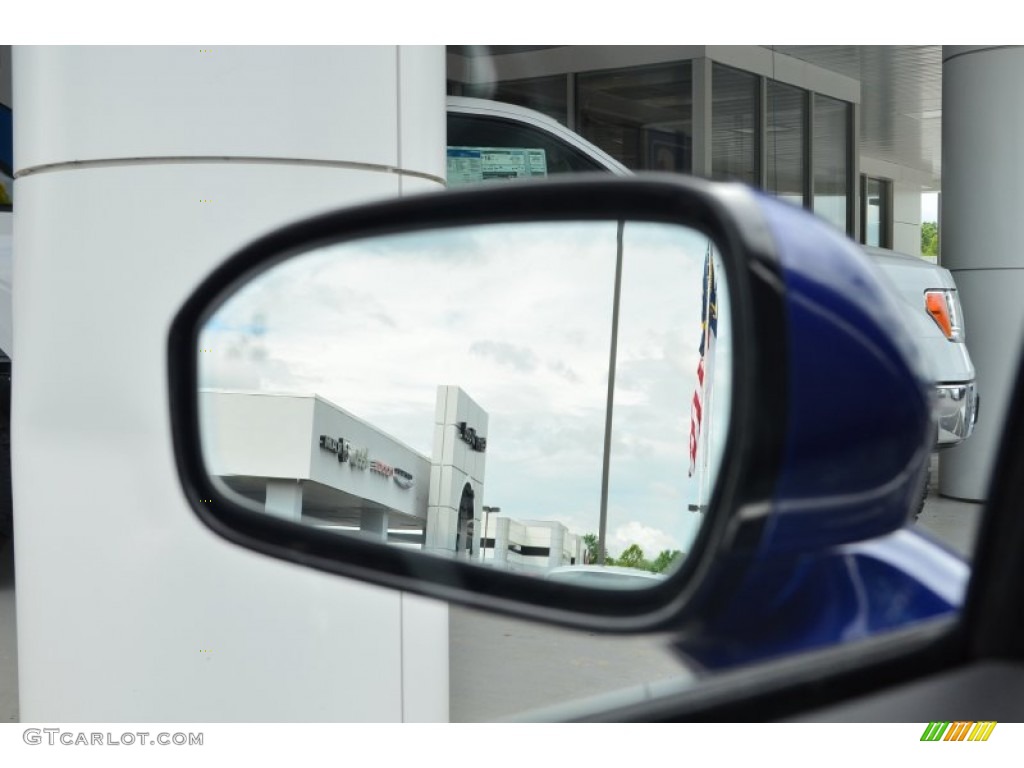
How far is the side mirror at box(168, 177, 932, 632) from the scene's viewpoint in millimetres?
658

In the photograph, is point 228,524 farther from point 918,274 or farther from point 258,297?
point 918,274

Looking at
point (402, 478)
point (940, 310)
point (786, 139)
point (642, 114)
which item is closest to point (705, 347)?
point (402, 478)

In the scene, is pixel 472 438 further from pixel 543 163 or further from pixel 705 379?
pixel 543 163

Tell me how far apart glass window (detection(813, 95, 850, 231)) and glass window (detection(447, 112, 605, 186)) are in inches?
398

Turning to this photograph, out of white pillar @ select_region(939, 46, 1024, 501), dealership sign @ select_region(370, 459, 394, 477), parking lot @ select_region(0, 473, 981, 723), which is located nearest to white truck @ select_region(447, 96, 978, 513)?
parking lot @ select_region(0, 473, 981, 723)

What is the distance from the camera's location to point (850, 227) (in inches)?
661

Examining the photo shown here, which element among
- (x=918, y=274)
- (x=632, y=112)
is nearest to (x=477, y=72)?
(x=632, y=112)

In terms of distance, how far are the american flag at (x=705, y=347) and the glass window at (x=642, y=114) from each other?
11417 millimetres

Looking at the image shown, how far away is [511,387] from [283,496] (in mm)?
571

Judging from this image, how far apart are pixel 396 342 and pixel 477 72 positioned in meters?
→ 11.9

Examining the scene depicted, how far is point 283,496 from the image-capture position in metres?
1.82

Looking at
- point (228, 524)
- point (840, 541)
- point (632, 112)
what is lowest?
point (228, 524)

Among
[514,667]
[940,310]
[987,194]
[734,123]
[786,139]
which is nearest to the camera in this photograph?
[514,667]
